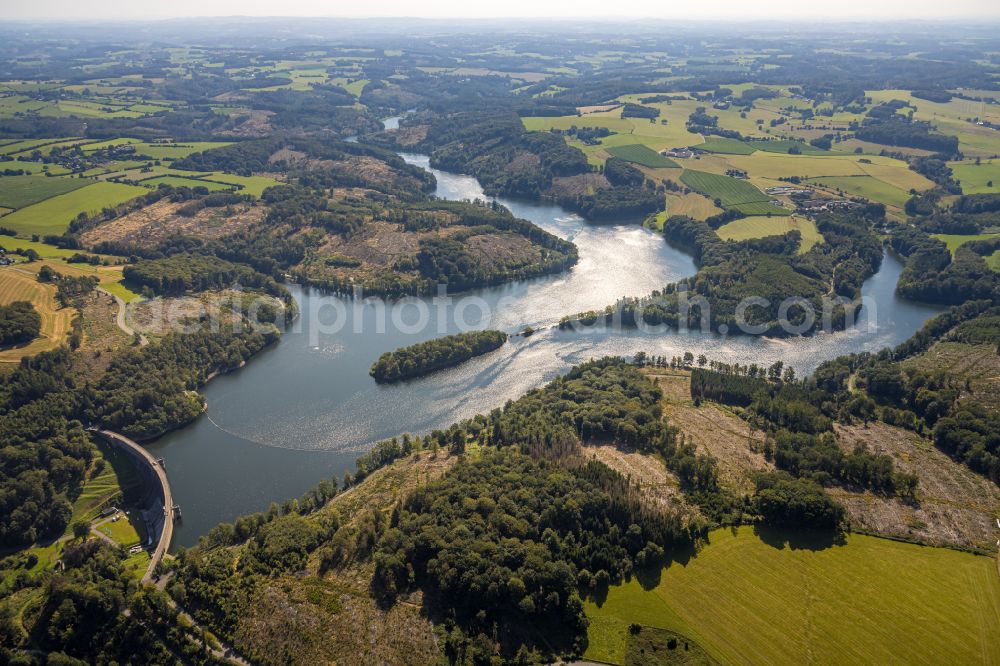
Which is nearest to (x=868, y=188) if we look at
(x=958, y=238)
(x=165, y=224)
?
(x=958, y=238)

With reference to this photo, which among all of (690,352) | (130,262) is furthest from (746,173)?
(130,262)

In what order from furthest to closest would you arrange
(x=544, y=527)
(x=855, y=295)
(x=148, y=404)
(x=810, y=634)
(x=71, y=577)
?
(x=855, y=295) → (x=148, y=404) → (x=544, y=527) → (x=71, y=577) → (x=810, y=634)

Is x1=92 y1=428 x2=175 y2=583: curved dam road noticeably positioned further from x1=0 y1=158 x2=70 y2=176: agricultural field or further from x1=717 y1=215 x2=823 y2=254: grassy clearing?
x1=0 y1=158 x2=70 y2=176: agricultural field

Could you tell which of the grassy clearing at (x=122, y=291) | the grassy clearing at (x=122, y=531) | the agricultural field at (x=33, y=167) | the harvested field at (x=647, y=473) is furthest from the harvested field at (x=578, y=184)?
the grassy clearing at (x=122, y=531)

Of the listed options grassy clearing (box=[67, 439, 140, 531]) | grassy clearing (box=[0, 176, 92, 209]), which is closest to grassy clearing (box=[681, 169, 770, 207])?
grassy clearing (box=[67, 439, 140, 531])

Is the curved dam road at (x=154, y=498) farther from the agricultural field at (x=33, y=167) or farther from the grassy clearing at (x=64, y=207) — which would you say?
the agricultural field at (x=33, y=167)

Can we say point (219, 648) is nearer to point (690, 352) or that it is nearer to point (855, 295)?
point (690, 352)
